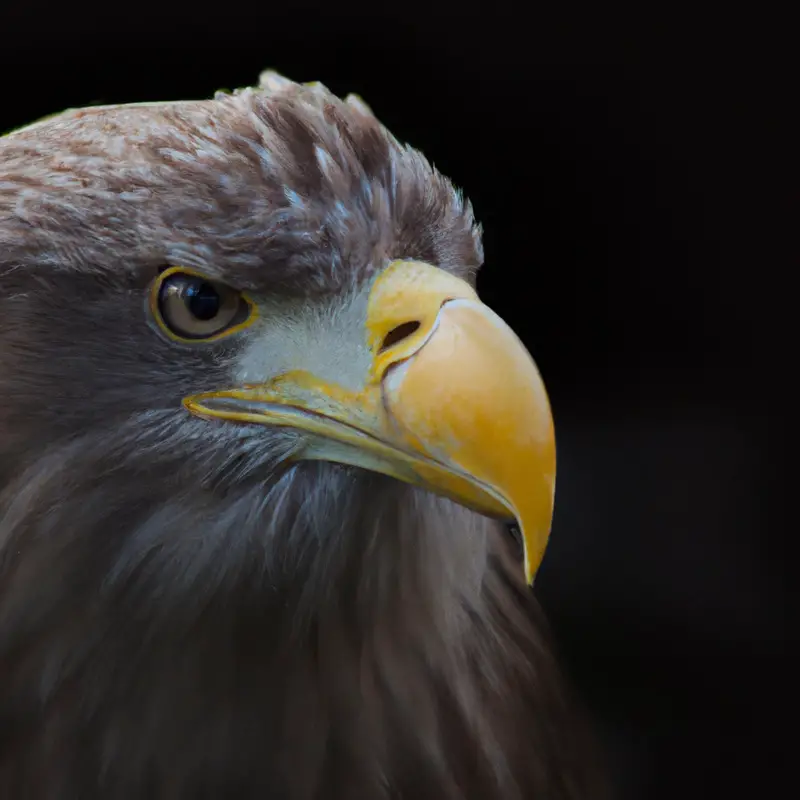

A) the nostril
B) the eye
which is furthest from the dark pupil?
the nostril

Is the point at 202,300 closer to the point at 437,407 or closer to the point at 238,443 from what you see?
the point at 238,443

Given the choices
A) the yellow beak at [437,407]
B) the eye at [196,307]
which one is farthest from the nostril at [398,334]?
the eye at [196,307]

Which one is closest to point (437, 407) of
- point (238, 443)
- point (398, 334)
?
point (398, 334)

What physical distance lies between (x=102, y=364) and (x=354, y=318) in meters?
0.27

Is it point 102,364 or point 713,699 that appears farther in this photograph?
point 713,699

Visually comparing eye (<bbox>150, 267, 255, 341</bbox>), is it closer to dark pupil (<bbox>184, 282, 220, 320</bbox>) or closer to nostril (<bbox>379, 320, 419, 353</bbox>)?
dark pupil (<bbox>184, 282, 220, 320</bbox>)

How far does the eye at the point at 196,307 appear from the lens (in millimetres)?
949

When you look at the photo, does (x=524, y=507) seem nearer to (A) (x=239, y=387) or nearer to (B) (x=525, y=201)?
(A) (x=239, y=387)

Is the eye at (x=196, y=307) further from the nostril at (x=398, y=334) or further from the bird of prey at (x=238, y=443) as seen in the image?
the nostril at (x=398, y=334)

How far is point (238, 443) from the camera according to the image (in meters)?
0.98

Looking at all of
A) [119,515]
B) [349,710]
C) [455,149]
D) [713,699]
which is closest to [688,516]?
[713,699]

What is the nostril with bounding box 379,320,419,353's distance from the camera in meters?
0.94

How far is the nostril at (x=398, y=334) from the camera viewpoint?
0.94 metres

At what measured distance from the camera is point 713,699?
1.93m
